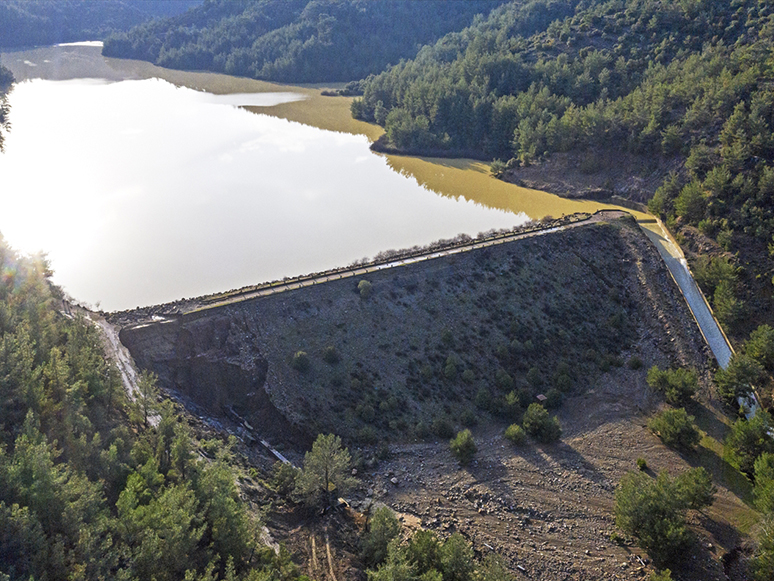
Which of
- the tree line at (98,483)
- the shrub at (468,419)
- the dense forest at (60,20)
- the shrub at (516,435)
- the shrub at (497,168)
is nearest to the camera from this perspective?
the tree line at (98,483)

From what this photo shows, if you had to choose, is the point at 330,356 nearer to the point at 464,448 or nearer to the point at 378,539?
the point at 464,448

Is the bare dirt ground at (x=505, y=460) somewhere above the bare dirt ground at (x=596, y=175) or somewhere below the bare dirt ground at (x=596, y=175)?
below

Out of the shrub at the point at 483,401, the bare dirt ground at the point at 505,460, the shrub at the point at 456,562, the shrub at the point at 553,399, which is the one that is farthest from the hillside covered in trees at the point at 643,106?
the shrub at the point at 456,562

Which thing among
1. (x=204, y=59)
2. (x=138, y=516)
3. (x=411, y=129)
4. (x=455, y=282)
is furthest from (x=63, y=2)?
(x=138, y=516)

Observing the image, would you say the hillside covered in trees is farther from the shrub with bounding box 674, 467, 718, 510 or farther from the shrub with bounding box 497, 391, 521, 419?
the shrub with bounding box 497, 391, 521, 419

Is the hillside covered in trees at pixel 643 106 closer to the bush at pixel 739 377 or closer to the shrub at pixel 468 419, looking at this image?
the bush at pixel 739 377

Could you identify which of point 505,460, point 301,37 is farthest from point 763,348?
point 301,37

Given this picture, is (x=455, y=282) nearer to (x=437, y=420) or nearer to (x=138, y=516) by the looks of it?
(x=437, y=420)
